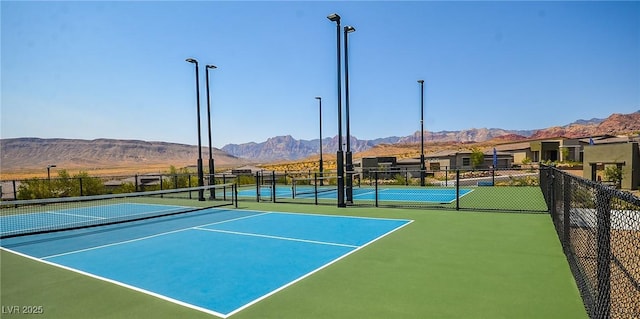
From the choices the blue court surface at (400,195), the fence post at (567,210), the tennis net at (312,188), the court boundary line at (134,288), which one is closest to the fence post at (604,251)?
the fence post at (567,210)

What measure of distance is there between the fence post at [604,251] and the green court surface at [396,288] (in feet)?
3.19

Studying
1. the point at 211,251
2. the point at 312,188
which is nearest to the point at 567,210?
the point at 211,251

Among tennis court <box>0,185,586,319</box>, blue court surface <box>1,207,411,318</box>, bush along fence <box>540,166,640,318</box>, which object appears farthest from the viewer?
blue court surface <box>1,207,411,318</box>

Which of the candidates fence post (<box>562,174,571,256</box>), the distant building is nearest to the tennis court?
fence post (<box>562,174,571,256</box>)

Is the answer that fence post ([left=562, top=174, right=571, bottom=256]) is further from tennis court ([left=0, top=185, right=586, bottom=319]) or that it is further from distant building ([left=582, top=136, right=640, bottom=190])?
distant building ([left=582, top=136, right=640, bottom=190])

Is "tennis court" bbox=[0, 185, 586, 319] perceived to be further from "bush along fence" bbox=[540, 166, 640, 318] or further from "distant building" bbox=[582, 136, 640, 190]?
"distant building" bbox=[582, 136, 640, 190]

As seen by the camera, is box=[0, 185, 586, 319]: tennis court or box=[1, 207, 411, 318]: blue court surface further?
box=[1, 207, 411, 318]: blue court surface

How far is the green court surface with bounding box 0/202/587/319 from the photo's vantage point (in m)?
4.68

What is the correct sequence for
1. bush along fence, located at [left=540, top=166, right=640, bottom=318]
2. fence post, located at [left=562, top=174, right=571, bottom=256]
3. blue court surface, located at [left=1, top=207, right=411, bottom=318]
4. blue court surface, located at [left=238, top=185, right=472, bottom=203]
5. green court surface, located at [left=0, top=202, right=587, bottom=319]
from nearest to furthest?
bush along fence, located at [left=540, top=166, right=640, bottom=318] → green court surface, located at [left=0, top=202, right=587, bottom=319] → blue court surface, located at [left=1, top=207, right=411, bottom=318] → fence post, located at [left=562, top=174, right=571, bottom=256] → blue court surface, located at [left=238, top=185, right=472, bottom=203]

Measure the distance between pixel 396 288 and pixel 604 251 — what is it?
2.71m

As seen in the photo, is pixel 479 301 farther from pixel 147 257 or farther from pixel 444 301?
pixel 147 257

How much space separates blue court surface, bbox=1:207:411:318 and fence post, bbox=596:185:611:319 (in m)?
3.84

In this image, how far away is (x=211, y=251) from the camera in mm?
7910

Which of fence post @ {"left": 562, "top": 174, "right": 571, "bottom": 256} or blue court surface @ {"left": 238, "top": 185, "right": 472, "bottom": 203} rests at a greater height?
fence post @ {"left": 562, "top": 174, "right": 571, "bottom": 256}
